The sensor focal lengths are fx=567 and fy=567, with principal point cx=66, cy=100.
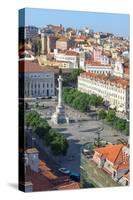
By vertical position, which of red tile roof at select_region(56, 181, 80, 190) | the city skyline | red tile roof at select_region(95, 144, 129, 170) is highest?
the city skyline

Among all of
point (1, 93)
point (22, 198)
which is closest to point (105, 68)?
point (1, 93)

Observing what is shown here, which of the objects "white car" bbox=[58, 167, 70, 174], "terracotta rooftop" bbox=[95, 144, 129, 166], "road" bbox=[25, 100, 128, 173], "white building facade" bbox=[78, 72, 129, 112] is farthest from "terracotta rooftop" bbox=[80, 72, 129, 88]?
"white car" bbox=[58, 167, 70, 174]

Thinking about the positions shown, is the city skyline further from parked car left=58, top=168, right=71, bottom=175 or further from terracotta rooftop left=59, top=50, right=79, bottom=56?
parked car left=58, top=168, right=71, bottom=175

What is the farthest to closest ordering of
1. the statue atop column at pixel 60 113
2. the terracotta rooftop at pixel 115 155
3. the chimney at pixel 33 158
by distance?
the terracotta rooftop at pixel 115 155, the statue atop column at pixel 60 113, the chimney at pixel 33 158

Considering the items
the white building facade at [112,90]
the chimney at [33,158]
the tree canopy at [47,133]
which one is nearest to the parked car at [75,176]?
the tree canopy at [47,133]

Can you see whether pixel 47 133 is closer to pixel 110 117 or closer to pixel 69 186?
pixel 69 186

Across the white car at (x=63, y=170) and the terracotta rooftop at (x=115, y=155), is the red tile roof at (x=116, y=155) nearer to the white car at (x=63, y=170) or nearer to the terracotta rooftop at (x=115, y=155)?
the terracotta rooftop at (x=115, y=155)

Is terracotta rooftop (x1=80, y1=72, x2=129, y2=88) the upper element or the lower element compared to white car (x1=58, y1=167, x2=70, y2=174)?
upper

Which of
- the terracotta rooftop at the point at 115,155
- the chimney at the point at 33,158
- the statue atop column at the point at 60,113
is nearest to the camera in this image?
the chimney at the point at 33,158

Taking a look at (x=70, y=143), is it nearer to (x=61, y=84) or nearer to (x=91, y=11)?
(x=61, y=84)
